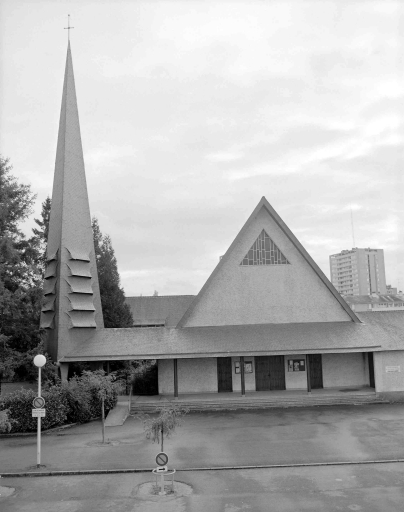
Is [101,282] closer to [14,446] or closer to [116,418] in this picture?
[116,418]

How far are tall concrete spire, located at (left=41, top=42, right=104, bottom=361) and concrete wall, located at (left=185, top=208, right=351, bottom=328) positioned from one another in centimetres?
584

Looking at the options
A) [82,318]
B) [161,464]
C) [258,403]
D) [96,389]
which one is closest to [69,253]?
[82,318]

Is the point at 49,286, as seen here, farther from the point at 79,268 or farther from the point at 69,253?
the point at 69,253

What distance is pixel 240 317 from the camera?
2841 cm

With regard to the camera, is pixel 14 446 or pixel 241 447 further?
pixel 14 446

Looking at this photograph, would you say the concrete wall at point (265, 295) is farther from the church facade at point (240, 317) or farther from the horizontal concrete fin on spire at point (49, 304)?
the horizontal concrete fin on spire at point (49, 304)

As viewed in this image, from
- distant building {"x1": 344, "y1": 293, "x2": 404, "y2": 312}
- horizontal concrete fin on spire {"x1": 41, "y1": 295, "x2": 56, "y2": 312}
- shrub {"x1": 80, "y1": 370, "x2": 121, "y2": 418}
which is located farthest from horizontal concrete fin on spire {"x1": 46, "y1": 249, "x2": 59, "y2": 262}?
distant building {"x1": 344, "y1": 293, "x2": 404, "y2": 312}

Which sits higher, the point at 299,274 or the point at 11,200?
the point at 11,200

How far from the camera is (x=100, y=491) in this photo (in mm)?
12438

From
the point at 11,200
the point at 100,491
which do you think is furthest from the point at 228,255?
the point at 100,491

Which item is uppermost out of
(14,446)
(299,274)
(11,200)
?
(11,200)

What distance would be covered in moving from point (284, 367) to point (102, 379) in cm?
1078

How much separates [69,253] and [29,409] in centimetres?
1001

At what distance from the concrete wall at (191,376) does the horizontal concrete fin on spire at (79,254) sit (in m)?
7.24
